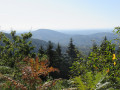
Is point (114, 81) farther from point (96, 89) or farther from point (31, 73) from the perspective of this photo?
point (31, 73)

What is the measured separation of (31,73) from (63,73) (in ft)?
122

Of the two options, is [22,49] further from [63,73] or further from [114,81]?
[63,73]

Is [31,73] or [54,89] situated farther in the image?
[54,89]

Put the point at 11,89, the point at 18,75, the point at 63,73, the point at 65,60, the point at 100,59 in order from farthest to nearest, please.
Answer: the point at 65,60, the point at 63,73, the point at 18,75, the point at 11,89, the point at 100,59

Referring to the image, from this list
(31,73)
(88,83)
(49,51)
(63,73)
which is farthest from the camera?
(63,73)

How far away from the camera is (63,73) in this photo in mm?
39844

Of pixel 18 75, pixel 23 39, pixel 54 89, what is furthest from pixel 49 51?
pixel 54 89

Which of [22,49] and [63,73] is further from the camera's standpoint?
[63,73]

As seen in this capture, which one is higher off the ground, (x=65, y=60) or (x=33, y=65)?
(x=33, y=65)

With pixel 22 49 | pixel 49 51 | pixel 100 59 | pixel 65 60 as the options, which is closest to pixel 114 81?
pixel 100 59

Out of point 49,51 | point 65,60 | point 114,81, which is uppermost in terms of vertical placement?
point 114,81

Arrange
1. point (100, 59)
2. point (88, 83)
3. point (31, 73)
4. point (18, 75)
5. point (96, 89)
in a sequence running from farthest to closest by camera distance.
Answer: point (18, 75)
point (31, 73)
point (100, 59)
point (88, 83)
point (96, 89)

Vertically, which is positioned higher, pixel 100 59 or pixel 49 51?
pixel 100 59

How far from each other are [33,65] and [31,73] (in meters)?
0.23
